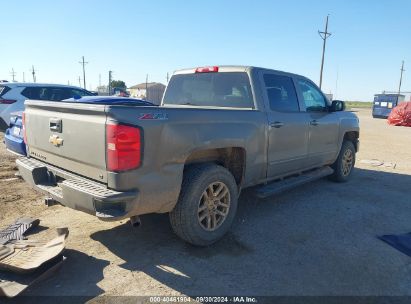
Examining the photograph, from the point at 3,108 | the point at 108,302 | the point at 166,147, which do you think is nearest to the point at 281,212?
the point at 166,147

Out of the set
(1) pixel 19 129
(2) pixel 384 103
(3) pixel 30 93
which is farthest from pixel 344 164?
(2) pixel 384 103

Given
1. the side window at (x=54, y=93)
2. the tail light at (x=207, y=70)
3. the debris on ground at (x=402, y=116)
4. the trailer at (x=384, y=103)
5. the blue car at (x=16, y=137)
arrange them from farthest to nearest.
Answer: the trailer at (x=384, y=103)
the debris on ground at (x=402, y=116)
the side window at (x=54, y=93)
the blue car at (x=16, y=137)
the tail light at (x=207, y=70)

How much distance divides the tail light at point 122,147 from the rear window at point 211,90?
6.38 ft

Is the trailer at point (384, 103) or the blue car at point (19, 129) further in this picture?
the trailer at point (384, 103)

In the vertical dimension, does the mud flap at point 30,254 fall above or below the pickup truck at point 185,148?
below

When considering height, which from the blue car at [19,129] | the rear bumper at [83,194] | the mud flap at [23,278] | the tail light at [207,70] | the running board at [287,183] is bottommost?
the mud flap at [23,278]

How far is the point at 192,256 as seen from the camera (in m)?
3.60

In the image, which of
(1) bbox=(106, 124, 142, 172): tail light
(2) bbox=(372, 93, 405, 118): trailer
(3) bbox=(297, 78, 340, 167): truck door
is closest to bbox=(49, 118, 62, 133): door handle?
(1) bbox=(106, 124, 142, 172): tail light

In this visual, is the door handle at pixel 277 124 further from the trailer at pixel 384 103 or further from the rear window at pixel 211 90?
the trailer at pixel 384 103

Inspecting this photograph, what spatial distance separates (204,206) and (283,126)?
5.48ft

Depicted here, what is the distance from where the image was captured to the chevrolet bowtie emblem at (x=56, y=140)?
343 centimetres

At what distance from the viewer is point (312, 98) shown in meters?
5.66

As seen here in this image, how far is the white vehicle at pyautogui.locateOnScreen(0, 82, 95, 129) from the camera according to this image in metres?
9.88

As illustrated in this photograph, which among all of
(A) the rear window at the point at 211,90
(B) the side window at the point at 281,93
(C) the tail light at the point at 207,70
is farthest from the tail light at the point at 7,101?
(B) the side window at the point at 281,93
